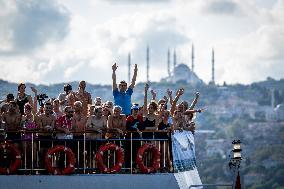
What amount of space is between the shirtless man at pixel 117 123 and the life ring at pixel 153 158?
2.14 feet

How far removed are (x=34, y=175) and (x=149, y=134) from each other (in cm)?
303

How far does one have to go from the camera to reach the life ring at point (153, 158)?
28891 mm

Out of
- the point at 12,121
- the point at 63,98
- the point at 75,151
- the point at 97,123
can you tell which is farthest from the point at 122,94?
the point at 12,121

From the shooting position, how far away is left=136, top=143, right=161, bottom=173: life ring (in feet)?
94.8

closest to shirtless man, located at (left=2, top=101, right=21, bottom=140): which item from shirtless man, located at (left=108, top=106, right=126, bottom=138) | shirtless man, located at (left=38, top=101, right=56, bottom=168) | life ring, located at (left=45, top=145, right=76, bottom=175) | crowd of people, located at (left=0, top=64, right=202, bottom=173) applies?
crowd of people, located at (left=0, top=64, right=202, bottom=173)

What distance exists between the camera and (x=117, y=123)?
29078 millimetres

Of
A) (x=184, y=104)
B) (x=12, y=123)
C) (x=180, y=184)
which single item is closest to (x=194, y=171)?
(x=184, y=104)

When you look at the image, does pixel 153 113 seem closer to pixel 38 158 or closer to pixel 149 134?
pixel 149 134

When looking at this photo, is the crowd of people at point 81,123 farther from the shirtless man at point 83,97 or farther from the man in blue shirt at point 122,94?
the man in blue shirt at point 122,94

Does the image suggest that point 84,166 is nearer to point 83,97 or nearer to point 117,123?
point 117,123

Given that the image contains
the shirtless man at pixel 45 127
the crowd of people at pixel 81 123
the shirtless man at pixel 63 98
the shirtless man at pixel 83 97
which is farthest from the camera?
the shirtless man at pixel 63 98

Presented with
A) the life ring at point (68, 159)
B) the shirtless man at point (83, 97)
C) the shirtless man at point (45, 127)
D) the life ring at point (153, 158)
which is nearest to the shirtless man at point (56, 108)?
the shirtless man at point (83, 97)

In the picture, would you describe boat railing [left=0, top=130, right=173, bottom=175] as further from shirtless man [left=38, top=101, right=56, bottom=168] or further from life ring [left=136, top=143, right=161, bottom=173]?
life ring [left=136, top=143, right=161, bottom=173]

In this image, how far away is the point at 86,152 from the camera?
95.5 ft
